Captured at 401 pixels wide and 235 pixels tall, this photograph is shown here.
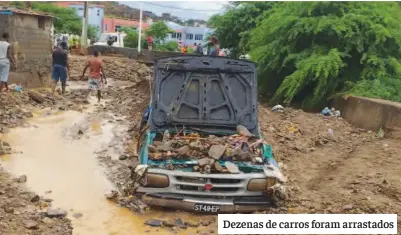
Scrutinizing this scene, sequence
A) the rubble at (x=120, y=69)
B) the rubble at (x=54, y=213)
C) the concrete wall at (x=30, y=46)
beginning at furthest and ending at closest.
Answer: the rubble at (x=120, y=69), the concrete wall at (x=30, y=46), the rubble at (x=54, y=213)

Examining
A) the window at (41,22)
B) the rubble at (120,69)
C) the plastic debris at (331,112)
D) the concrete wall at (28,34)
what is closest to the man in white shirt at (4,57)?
the concrete wall at (28,34)

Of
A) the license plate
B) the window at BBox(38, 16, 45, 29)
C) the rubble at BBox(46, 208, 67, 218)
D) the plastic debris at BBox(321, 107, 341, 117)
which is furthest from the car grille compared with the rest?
the window at BBox(38, 16, 45, 29)

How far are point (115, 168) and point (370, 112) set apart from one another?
19.0 ft

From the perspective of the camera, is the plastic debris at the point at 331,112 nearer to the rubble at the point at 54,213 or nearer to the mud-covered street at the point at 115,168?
the mud-covered street at the point at 115,168

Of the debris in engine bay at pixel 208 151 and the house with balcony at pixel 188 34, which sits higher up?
the house with balcony at pixel 188 34

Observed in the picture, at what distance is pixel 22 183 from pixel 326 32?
893 centimetres

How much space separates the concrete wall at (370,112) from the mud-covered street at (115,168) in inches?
9.5

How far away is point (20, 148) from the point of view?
27.3ft

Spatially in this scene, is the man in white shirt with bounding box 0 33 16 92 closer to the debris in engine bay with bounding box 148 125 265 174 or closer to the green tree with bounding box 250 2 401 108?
the debris in engine bay with bounding box 148 125 265 174

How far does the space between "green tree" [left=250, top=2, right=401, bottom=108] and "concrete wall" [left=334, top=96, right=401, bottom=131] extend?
1.43 ft

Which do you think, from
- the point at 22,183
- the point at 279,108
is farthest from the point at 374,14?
the point at 22,183

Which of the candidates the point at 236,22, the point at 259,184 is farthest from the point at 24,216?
the point at 236,22

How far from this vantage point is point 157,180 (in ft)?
18.0

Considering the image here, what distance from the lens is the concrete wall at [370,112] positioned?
9477 mm
